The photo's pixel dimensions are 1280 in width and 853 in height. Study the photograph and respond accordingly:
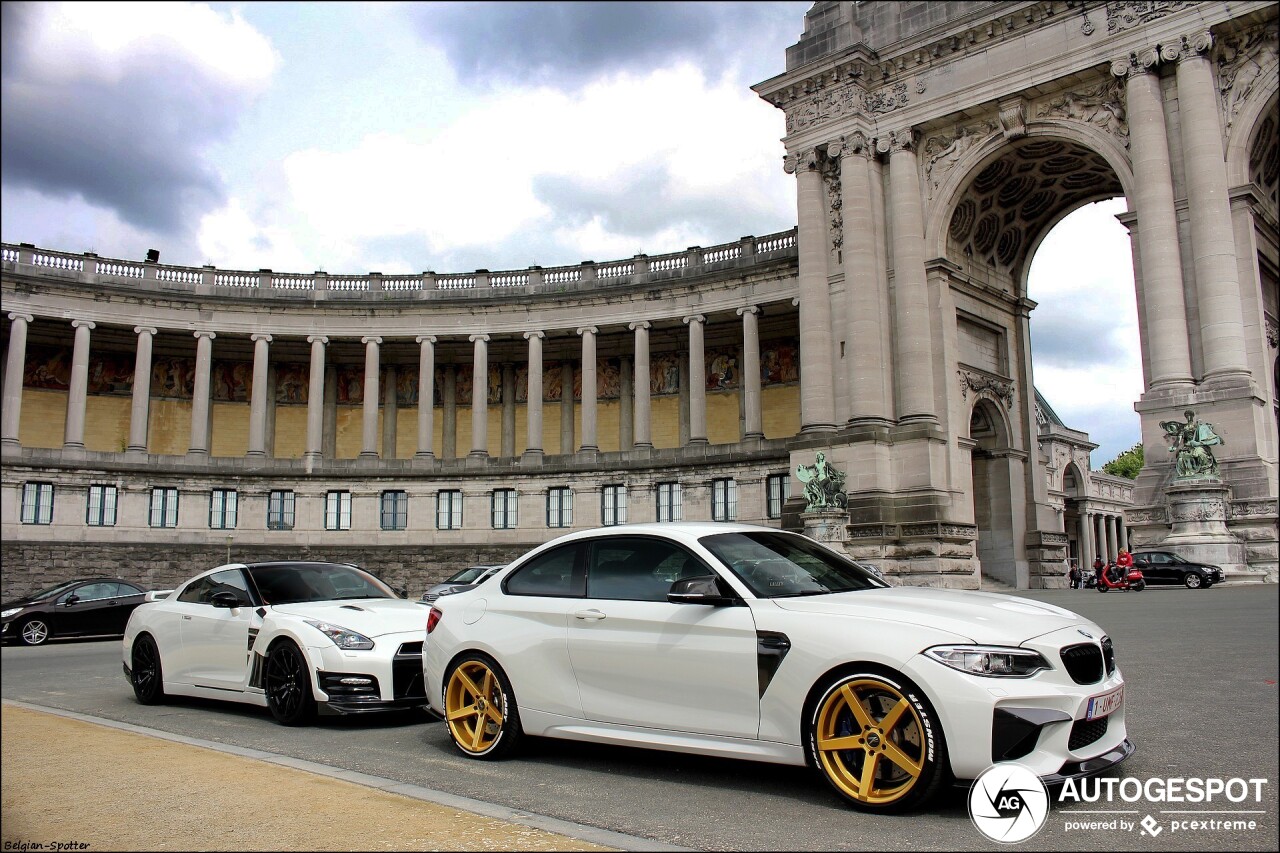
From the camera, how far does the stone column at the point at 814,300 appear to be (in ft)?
108

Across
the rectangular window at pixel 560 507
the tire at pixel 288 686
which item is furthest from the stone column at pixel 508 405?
the tire at pixel 288 686

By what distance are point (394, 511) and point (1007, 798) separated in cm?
4322

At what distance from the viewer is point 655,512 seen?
43406 mm

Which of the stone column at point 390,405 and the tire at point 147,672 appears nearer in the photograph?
the tire at point 147,672

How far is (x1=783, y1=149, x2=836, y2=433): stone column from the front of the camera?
33031 millimetres

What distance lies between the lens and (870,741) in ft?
18.3

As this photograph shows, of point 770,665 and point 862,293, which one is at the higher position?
point 862,293

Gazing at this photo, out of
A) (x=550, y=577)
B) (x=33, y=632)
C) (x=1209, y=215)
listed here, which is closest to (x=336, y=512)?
(x=33, y=632)

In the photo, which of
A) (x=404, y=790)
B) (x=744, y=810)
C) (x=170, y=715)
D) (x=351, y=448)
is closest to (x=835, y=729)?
(x=744, y=810)

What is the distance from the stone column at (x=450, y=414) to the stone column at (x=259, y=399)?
29.8 feet

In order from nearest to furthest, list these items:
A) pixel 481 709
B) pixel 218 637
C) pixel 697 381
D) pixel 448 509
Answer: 1. pixel 481 709
2. pixel 218 637
3. pixel 697 381
4. pixel 448 509

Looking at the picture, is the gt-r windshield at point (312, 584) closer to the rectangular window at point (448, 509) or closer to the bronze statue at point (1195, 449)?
the bronze statue at point (1195, 449)

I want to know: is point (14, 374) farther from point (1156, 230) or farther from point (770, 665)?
point (770, 665)

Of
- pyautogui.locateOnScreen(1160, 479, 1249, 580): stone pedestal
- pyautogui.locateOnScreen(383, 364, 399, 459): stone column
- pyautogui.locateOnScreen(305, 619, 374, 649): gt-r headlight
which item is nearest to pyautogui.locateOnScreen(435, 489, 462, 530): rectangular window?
pyautogui.locateOnScreen(383, 364, 399, 459): stone column
